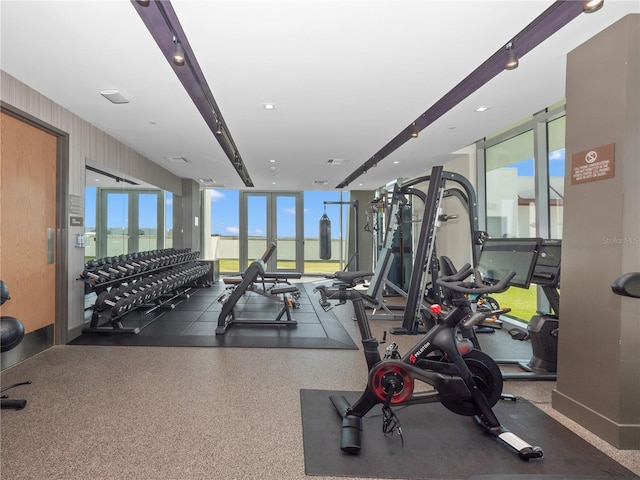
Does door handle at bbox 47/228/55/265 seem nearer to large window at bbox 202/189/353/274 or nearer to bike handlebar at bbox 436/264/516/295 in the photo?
bike handlebar at bbox 436/264/516/295

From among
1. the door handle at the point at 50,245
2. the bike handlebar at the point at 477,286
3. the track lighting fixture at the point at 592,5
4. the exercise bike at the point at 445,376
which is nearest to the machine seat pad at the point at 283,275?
the door handle at the point at 50,245

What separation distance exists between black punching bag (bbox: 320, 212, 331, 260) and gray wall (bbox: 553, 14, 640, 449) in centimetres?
670

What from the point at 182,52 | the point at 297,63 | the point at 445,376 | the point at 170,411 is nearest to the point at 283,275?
the point at 170,411

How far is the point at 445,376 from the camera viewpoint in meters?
2.01

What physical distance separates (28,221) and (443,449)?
13.1 ft

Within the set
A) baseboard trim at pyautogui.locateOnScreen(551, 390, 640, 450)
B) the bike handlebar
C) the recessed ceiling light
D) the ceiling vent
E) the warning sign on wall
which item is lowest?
baseboard trim at pyautogui.locateOnScreen(551, 390, 640, 450)

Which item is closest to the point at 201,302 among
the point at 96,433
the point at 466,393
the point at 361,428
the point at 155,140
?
the point at 155,140

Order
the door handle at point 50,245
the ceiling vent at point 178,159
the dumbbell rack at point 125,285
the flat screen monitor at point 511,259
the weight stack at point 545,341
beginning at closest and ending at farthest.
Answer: the flat screen monitor at point 511,259
the weight stack at point 545,341
the door handle at point 50,245
the dumbbell rack at point 125,285
the ceiling vent at point 178,159

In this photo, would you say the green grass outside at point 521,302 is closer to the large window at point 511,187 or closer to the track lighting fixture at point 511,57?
the large window at point 511,187

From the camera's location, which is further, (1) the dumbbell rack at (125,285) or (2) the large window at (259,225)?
(2) the large window at (259,225)

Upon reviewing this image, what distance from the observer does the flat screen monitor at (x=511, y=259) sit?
113 inches

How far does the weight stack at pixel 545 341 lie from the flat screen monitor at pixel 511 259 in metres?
0.45

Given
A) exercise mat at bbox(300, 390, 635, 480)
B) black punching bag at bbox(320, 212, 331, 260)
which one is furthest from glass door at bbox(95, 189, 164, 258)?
exercise mat at bbox(300, 390, 635, 480)

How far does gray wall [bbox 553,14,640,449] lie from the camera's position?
6.46 ft
